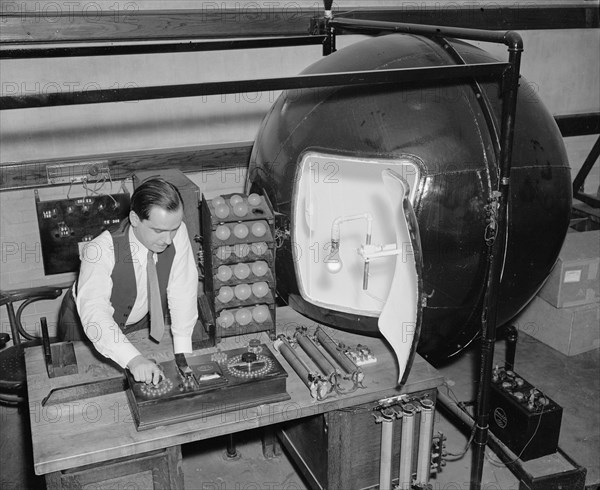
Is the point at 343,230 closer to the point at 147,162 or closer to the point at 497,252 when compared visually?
the point at 497,252

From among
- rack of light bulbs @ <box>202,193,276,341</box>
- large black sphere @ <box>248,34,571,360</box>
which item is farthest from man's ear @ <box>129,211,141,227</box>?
large black sphere @ <box>248,34,571,360</box>

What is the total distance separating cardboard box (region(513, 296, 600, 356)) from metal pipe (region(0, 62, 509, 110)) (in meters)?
3.17

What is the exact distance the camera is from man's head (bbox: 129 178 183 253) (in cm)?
332

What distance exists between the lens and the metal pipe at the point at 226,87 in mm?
2641

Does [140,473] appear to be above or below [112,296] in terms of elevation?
below

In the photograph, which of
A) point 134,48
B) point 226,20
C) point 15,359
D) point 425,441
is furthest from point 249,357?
point 226,20

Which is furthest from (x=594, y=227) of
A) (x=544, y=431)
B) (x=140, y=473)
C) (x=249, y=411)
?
(x=140, y=473)

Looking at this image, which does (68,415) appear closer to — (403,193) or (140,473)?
(140,473)

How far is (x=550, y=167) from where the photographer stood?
388 cm

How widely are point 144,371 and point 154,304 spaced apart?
51cm

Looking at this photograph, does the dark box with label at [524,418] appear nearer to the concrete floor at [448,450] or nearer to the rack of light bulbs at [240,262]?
the concrete floor at [448,450]

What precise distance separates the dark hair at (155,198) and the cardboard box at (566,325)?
383 centimetres

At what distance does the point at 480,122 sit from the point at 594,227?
3937mm

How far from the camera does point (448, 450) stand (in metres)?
4.87
